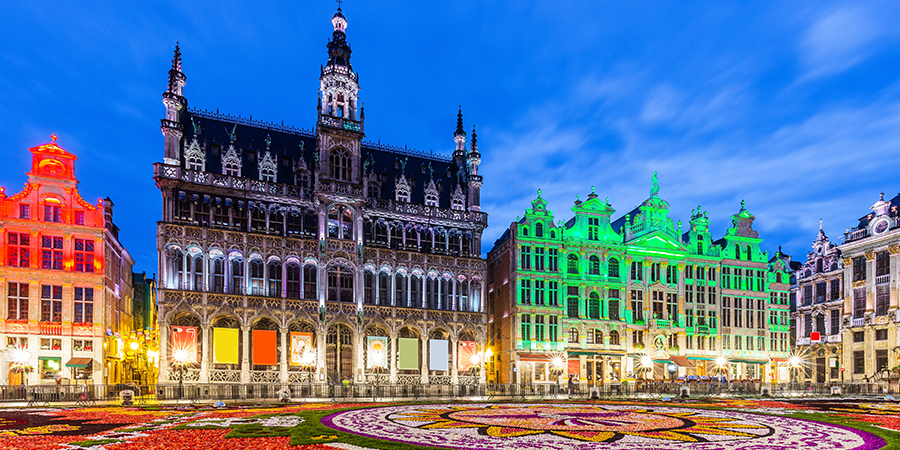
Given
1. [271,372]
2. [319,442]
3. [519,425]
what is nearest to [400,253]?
[271,372]

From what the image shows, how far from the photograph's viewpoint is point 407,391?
49.9m

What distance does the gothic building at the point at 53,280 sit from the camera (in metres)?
52.4

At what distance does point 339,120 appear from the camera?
2549 inches

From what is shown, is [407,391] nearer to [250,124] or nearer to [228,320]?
[228,320]

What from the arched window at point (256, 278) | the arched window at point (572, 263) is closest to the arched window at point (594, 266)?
the arched window at point (572, 263)

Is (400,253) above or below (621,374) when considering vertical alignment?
above

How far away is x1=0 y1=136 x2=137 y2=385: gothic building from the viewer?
52.4 m

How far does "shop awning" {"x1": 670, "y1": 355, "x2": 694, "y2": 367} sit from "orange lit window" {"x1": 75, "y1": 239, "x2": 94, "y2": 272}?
58986mm

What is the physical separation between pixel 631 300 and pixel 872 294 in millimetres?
29530

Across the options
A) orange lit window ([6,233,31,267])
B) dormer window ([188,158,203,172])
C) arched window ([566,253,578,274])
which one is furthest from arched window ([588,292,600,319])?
orange lit window ([6,233,31,267])

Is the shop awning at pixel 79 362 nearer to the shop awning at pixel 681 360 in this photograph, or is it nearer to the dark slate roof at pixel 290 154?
the dark slate roof at pixel 290 154

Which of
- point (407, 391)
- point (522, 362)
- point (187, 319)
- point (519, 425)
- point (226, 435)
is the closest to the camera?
point (226, 435)

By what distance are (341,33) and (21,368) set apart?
41.0 metres

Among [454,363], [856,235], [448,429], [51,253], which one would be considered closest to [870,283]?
[856,235]
